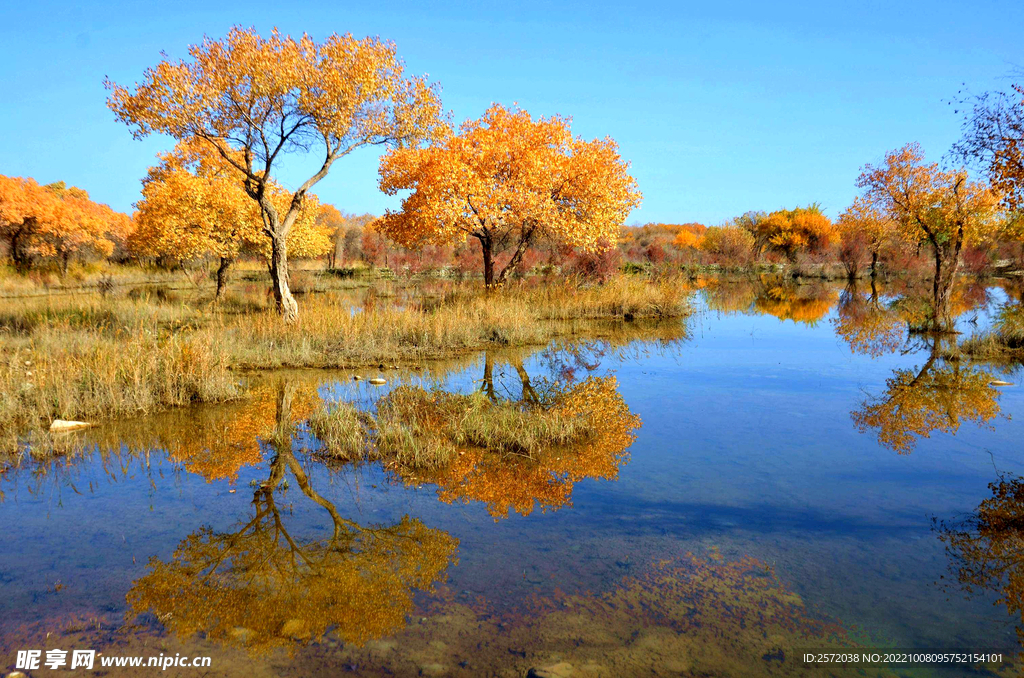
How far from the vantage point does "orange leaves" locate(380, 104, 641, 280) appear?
1616cm

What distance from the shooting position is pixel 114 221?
50.8 meters

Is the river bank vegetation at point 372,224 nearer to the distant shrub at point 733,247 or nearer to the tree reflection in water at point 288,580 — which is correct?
the tree reflection in water at point 288,580

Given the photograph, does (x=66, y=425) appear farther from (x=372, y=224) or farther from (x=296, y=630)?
(x=372, y=224)

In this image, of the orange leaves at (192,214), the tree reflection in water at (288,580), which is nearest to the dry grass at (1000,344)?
the tree reflection in water at (288,580)

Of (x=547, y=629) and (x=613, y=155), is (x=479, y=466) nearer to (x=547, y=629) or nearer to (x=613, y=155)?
(x=547, y=629)

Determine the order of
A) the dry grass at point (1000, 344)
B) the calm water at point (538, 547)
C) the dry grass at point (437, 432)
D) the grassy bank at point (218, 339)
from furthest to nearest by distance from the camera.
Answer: the dry grass at point (1000, 344) < the grassy bank at point (218, 339) < the dry grass at point (437, 432) < the calm water at point (538, 547)

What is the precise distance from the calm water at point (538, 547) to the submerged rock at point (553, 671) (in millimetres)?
58

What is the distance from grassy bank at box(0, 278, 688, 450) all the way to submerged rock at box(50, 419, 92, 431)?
214 mm

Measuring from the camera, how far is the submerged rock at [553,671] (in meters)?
3.16

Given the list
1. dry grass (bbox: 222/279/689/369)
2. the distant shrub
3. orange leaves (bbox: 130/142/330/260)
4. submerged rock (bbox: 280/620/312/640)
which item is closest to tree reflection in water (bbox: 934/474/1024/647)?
submerged rock (bbox: 280/620/312/640)

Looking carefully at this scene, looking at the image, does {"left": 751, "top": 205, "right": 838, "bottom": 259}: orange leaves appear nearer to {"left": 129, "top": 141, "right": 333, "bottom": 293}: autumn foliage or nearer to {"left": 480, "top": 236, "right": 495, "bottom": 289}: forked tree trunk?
{"left": 480, "top": 236, "right": 495, "bottom": 289}: forked tree trunk

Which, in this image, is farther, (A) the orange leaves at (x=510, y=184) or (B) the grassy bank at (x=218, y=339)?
(A) the orange leaves at (x=510, y=184)

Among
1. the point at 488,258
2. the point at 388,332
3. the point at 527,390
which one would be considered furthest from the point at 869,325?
the point at 388,332

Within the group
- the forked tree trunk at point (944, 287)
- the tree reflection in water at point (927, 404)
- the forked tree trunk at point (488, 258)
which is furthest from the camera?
the forked tree trunk at point (488, 258)
